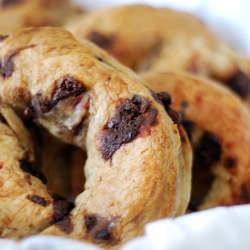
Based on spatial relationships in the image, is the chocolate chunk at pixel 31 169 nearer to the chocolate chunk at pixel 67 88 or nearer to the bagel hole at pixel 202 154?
the chocolate chunk at pixel 67 88

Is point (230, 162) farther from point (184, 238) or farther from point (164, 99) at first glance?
point (184, 238)

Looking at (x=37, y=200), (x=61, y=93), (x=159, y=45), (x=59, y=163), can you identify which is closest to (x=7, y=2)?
(x=159, y=45)

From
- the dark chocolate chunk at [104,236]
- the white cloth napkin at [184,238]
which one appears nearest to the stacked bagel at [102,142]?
the dark chocolate chunk at [104,236]

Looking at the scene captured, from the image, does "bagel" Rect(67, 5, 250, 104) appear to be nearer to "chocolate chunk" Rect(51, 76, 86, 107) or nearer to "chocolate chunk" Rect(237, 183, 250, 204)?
"chocolate chunk" Rect(237, 183, 250, 204)

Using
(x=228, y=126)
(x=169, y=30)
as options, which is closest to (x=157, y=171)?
(x=228, y=126)

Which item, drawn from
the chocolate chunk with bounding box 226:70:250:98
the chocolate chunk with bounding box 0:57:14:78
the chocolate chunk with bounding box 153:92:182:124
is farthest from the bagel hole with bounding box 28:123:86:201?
the chocolate chunk with bounding box 226:70:250:98

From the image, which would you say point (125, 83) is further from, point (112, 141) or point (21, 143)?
point (21, 143)

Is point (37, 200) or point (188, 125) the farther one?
point (188, 125)
